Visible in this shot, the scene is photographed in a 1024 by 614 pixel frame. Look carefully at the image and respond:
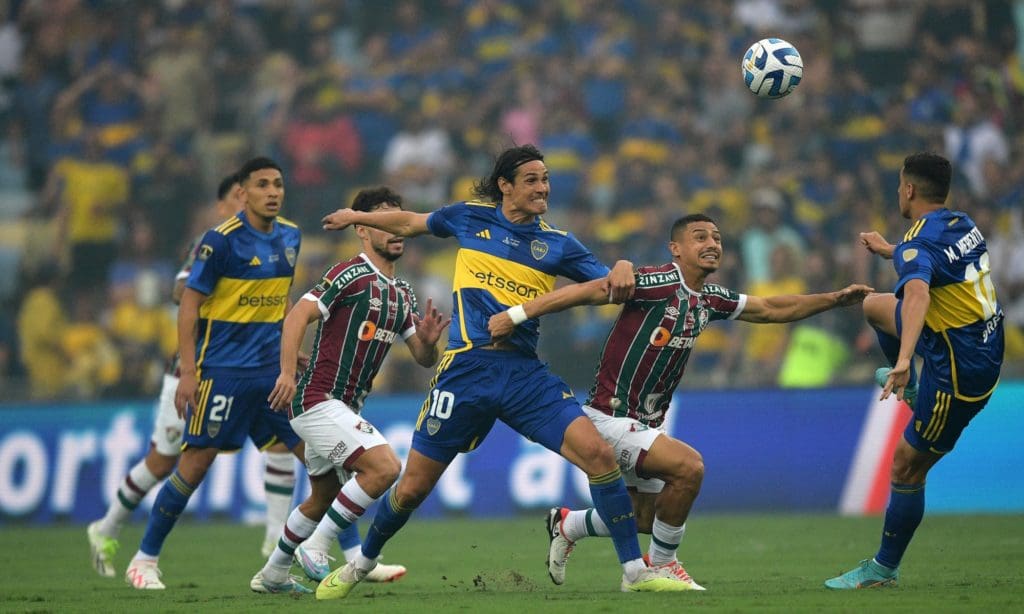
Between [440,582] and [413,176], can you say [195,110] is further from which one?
[440,582]

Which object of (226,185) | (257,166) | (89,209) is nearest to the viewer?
(257,166)

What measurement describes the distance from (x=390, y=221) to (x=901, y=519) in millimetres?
3693

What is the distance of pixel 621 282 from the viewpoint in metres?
8.17

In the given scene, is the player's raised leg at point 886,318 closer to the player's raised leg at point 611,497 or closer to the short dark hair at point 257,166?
the player's raised leg at point 611,497

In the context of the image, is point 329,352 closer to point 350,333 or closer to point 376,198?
point 350,333

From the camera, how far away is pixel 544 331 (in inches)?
682

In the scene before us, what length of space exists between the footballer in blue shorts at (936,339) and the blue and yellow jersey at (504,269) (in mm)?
1898

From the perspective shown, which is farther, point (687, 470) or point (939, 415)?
point (687, 470)

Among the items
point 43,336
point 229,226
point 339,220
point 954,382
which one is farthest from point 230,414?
point 43,336

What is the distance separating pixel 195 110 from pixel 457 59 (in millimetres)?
4366

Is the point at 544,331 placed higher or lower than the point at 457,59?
lower

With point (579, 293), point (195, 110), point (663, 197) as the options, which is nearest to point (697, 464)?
point (579, 293)

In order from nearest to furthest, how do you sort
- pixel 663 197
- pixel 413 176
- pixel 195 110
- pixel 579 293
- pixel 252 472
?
1. pixel 579 293
2. pixel 252 472
3. pixel 663 197
4. pixel 413 176
5. pixel 195 110

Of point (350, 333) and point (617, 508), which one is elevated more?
point (350, 333)
